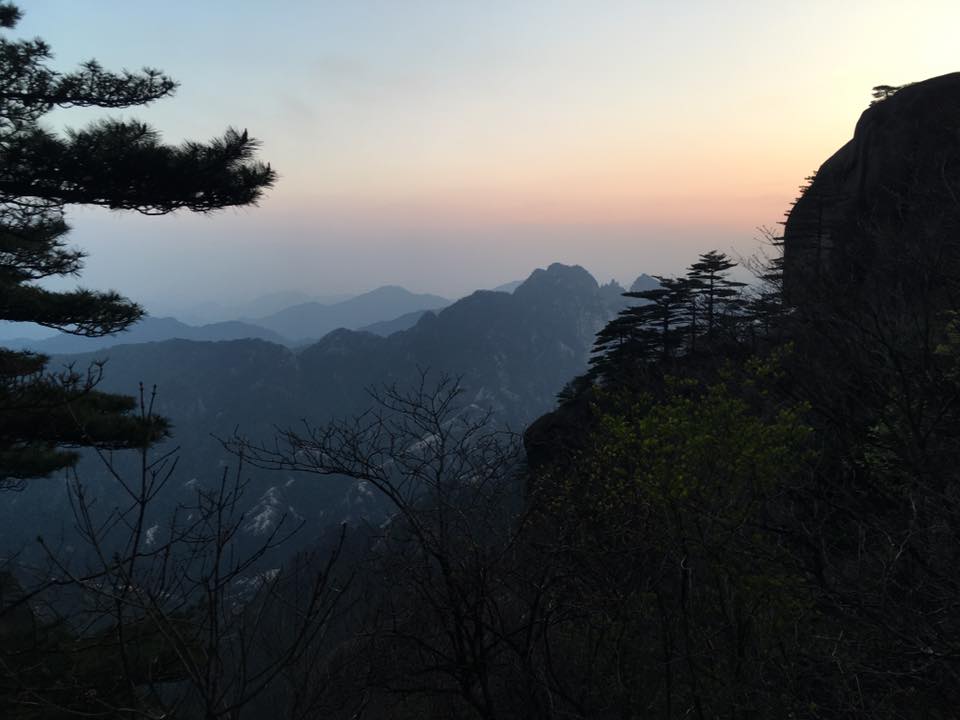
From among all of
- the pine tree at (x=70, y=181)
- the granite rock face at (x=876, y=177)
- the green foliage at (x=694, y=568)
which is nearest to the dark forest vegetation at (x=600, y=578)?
the green foliage at (x=694, y=568)

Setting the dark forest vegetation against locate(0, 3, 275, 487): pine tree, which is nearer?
the dark forest vegetation

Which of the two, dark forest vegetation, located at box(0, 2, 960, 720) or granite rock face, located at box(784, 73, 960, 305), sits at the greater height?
granite rock face, located at box(784, 73, 960, 305)

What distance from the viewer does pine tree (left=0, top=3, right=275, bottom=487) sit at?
8.81m

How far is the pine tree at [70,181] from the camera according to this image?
8.81m

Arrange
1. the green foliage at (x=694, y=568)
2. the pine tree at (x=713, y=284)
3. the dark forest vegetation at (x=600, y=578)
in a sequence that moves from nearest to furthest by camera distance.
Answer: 1. the dark forest vegetation at (x=600, y=578)
2. the green foliage at (x=694, y=568)
3. the pine tree at (x=713, y=284)

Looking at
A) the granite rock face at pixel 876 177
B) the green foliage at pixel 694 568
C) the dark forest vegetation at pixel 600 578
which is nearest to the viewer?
the dark forest vegetation at pixel 600 578

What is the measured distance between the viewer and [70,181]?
9086 millimetres

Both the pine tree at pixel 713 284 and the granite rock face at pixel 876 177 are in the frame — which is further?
the pine tree at pixel 713 284

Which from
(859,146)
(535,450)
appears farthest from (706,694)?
(859,146)

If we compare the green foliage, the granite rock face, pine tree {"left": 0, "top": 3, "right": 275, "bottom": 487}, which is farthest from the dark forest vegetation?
the granite rock face

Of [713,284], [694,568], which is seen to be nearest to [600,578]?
[694,568]

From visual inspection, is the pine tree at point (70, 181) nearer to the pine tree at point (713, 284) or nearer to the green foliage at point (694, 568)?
the green foliage at point (694, 568)

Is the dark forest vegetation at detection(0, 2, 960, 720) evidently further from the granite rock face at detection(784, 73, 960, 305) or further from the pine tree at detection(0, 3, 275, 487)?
the granite rock face at detection(784, 73, 960, 305)

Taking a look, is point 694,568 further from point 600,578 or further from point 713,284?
point 713,284
